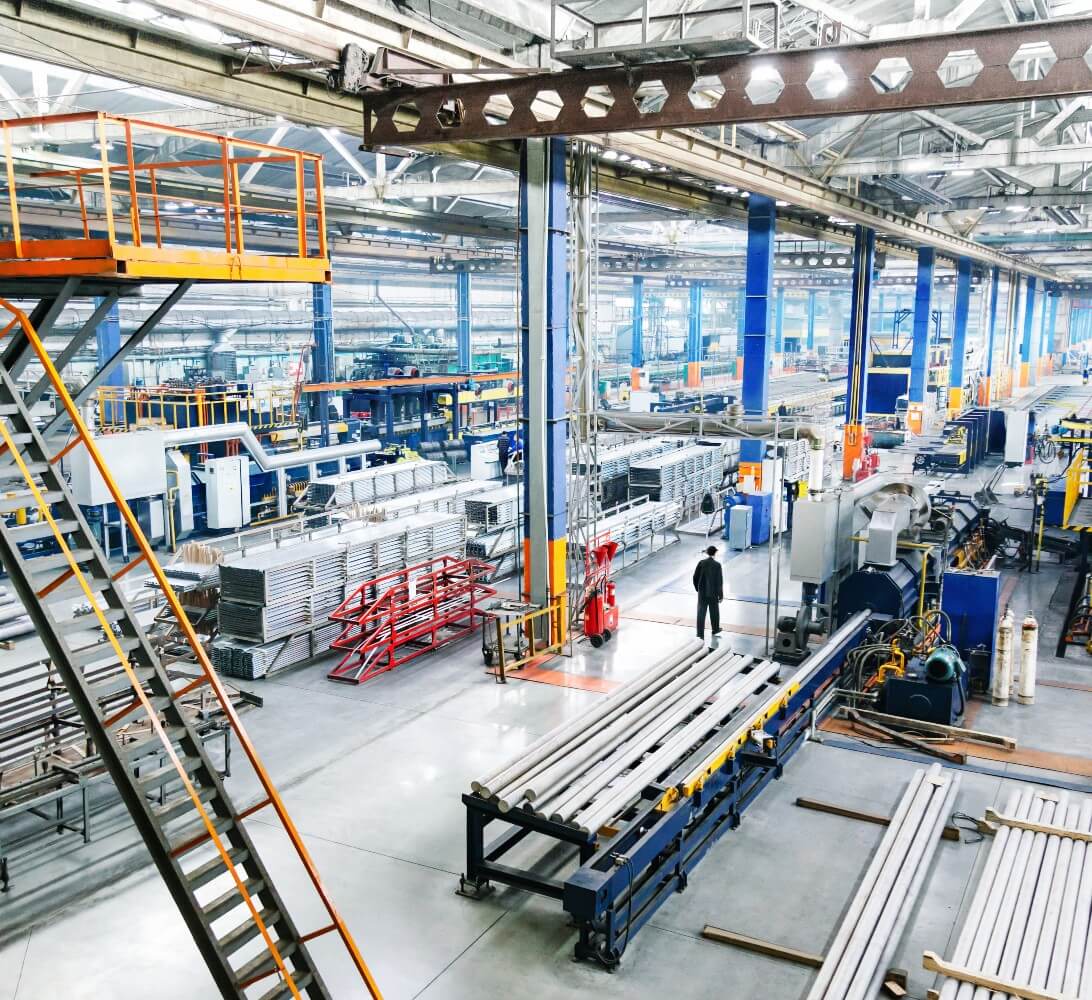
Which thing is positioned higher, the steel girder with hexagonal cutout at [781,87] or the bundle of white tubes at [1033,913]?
the steel girder with hexagonal cutout at [781,87]

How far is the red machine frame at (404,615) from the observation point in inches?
556

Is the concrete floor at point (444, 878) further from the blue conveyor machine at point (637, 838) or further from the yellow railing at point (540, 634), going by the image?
the yellow railing at point (540, 634)

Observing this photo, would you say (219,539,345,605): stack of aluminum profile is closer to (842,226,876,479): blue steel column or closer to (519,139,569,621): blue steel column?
(519,139,569,621): blue steel column

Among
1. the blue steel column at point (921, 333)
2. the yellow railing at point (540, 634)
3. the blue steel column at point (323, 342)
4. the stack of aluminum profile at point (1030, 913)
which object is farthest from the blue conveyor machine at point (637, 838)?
the blue steel column at point (921, 333)

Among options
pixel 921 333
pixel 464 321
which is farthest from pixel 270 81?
pixel 921 333

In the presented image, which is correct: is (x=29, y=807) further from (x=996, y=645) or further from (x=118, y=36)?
(x=996, y=645)

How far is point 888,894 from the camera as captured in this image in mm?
7770

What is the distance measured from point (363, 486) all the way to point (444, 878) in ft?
48.0

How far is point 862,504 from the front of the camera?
48.0 ft

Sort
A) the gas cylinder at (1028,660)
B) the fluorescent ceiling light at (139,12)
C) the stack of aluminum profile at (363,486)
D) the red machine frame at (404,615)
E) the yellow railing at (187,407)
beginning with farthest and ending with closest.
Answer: the yellow railing at (187,407)
the stack of aluminum profile at (363,486)
the red machine frame at (404,615)
the gas cylinder at (1028,660)
the fluorescent ceiling light at (139,12)

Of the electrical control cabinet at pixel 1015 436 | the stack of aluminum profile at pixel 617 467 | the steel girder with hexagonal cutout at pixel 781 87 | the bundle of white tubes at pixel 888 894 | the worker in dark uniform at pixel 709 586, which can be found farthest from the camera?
the electrical control cabinet at pixel 1015 436

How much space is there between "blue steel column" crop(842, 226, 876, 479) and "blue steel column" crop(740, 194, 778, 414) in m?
6.24

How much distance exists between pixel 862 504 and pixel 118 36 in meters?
10.9

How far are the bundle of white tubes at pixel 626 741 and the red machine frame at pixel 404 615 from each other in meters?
4.55
